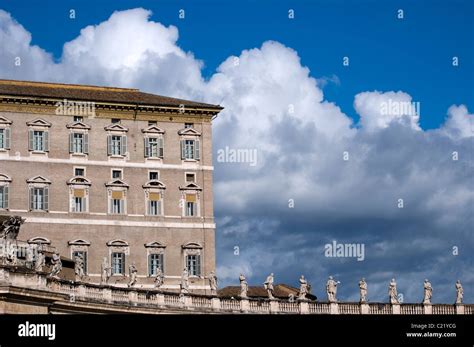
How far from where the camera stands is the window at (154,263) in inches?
3861

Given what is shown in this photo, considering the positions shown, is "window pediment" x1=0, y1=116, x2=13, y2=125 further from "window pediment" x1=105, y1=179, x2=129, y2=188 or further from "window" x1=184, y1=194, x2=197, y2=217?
"window" x1=184, y1=194, x2=197, y2=217

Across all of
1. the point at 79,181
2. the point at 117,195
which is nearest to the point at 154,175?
the point at 117,195

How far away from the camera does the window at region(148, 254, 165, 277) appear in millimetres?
98062

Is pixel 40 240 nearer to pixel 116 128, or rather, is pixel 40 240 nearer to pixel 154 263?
pixel 154 263

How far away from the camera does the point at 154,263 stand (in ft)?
323

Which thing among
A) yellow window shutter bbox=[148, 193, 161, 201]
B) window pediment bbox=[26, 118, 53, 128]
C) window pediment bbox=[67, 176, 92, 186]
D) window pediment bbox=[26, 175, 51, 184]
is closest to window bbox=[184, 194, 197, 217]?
yellow window shutter bbox=[148, 193, 161, 201]

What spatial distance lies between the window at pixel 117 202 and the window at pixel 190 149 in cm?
623

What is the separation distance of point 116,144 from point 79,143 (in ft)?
9.91

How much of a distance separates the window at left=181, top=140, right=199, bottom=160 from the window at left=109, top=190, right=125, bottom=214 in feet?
20.4

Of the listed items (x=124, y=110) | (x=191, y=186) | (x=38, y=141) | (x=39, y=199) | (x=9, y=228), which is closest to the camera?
(x=9, y=228)

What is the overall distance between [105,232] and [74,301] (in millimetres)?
36329

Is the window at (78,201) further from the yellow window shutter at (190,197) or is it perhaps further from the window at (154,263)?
the yellow window shutter at (190,197)

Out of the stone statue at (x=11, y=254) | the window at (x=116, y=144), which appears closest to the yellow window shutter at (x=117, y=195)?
the window at (x=116, y=144)
